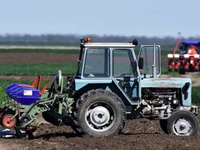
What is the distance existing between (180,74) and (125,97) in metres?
25.3

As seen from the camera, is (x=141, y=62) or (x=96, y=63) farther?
(x=96, y=63)

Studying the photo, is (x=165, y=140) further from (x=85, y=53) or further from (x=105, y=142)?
(x=85, y=53)

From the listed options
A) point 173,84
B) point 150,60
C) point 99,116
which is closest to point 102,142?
point 99,116

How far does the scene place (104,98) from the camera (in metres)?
14.0

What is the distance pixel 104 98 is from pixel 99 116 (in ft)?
1.41

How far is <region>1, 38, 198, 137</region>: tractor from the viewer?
1401cm

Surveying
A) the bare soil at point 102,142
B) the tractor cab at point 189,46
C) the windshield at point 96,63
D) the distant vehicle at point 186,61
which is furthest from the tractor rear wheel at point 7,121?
the tractor cab at point 189,46

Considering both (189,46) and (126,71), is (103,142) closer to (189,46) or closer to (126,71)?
(126,71)

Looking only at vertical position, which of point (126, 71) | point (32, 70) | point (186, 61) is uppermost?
point (126, 71)

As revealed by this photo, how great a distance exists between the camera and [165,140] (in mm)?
13422

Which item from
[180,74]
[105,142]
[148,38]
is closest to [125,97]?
[105,142]

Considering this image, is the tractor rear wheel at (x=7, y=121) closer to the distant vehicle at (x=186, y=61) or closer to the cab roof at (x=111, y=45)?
the cab roof at (x=111, y=45)

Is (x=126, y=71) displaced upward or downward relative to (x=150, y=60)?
downward

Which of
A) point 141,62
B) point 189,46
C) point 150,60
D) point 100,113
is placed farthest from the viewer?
point 189,46
